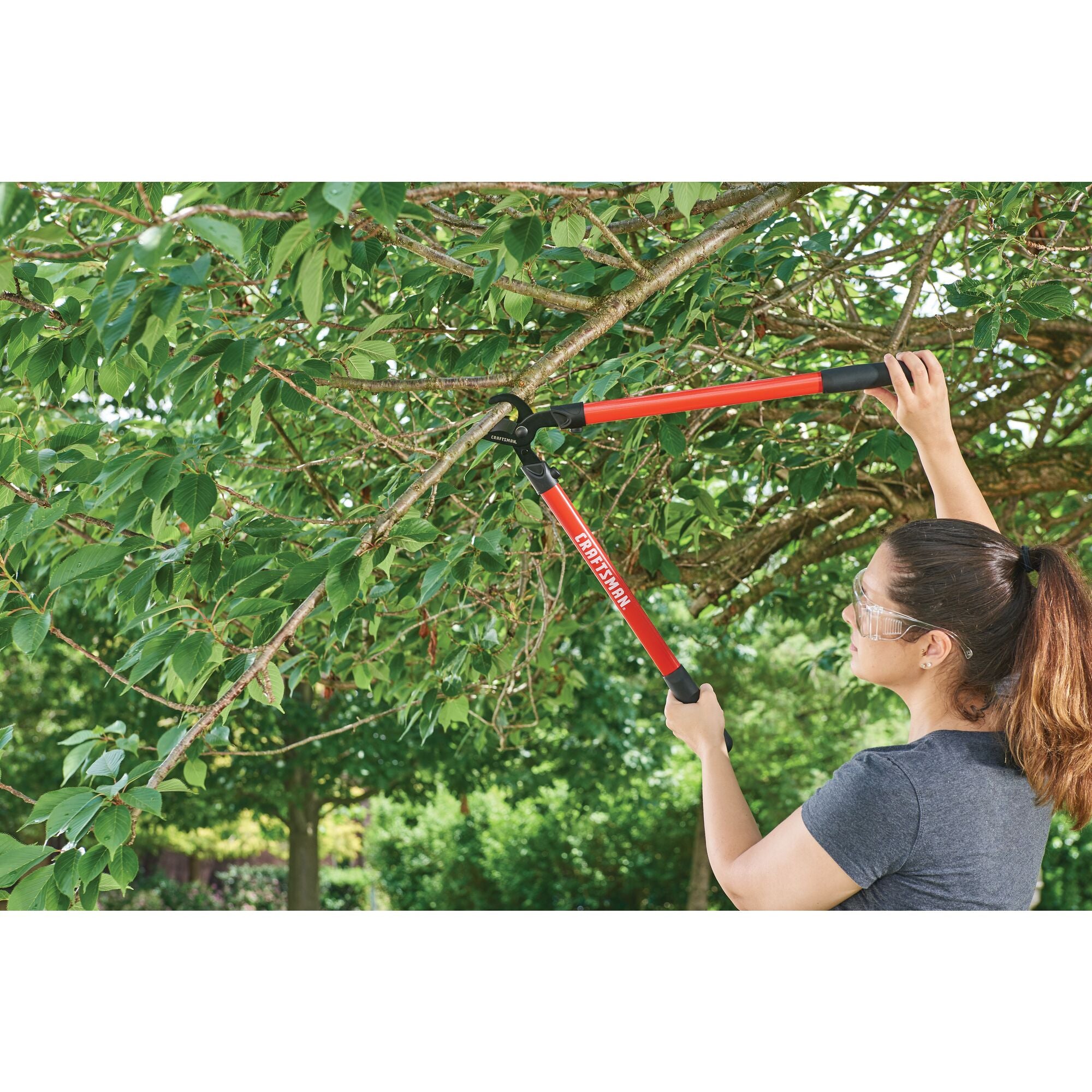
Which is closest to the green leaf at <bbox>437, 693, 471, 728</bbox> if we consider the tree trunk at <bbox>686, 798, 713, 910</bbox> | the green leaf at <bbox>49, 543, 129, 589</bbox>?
the green leaf at <bbox>49, 543, 129, 589</bbox>

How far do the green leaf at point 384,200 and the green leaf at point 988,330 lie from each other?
1358 millimetres

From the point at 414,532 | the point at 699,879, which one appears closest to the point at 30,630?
the point at 414,532

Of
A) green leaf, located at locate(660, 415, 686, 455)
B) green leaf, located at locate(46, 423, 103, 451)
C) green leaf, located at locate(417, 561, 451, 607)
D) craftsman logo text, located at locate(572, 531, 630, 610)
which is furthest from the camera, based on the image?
green leaf, located at locate(660, 415, 686, 455)

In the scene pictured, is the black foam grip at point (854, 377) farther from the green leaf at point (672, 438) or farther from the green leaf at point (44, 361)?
the green leaf at point (44, 361)

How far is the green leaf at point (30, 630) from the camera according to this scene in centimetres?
184

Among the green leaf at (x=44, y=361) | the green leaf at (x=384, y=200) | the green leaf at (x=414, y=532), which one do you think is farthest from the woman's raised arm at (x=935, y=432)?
the green leaf at (x=44, y=361)

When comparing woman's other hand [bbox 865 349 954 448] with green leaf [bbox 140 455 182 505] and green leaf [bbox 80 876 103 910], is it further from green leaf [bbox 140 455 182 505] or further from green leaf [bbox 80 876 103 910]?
green leaf [bbox 80 876 103 910]

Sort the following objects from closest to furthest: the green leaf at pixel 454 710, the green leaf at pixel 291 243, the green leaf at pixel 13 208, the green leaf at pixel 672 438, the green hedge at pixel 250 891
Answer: the green leaf at pixel 13 208 < the green leaf at pixel 291 243 < the green leaf at pixel 672 438 < the green leaf at pixel 454 710 < the green hedge at pixel 250 891

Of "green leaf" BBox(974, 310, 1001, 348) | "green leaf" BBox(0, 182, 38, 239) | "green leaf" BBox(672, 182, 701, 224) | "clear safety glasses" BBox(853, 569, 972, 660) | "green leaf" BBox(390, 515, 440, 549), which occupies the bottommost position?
"clear safety glasses" BBox(853, 569, 972, 660)

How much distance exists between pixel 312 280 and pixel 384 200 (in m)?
0.19

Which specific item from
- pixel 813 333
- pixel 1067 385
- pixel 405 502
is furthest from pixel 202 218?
pixel 1067 385

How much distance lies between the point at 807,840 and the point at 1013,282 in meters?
1.39

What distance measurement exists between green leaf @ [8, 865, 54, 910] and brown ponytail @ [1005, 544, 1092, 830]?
1498mm

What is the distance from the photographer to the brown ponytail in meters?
1.45
